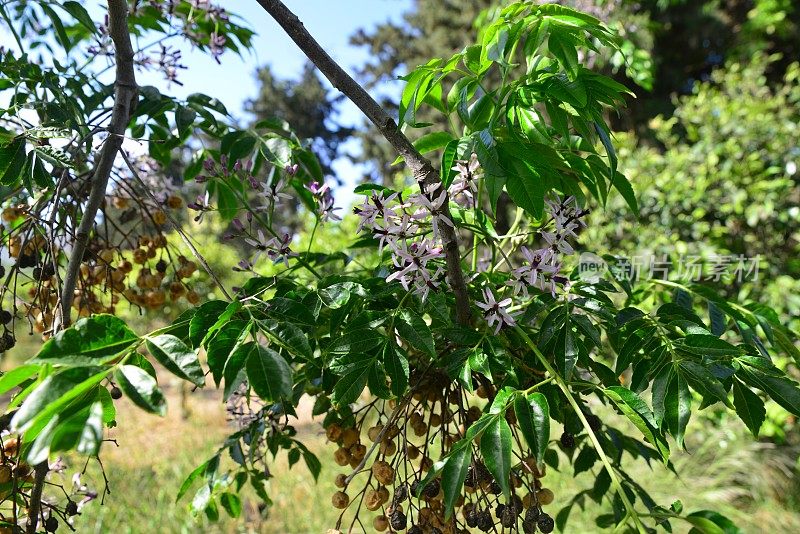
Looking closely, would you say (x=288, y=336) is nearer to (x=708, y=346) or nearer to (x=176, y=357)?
(x=176, y=357)

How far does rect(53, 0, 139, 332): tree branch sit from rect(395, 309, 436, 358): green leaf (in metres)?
0.43

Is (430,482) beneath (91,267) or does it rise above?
beneath

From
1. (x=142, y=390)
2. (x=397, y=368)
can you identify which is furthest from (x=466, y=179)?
(x=142, y=390)

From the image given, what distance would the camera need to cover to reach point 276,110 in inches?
705

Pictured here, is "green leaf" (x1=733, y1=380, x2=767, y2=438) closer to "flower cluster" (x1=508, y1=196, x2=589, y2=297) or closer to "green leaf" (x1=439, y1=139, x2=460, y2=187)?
"flower cluster" (x1=508, y1=196, x2=589, y2=297)

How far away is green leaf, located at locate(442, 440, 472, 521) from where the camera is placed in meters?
0.60

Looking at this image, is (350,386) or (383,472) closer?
(350,386)

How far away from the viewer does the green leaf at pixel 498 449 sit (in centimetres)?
58

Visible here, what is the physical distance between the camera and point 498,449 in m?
0.60

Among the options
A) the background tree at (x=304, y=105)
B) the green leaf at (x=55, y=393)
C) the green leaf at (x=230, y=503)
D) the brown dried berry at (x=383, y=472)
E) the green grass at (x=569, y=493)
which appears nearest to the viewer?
the green leaf at (x=55, y=393)

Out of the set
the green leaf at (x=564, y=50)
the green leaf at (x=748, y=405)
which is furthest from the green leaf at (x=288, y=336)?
the green leaf at (x=748, y=405)

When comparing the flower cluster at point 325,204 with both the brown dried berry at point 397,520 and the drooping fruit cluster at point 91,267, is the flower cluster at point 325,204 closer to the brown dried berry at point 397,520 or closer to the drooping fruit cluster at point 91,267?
the drooping fruit cluster at point 91,267

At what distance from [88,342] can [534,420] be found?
1.46ft

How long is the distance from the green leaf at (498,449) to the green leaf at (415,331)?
0.11 metres
